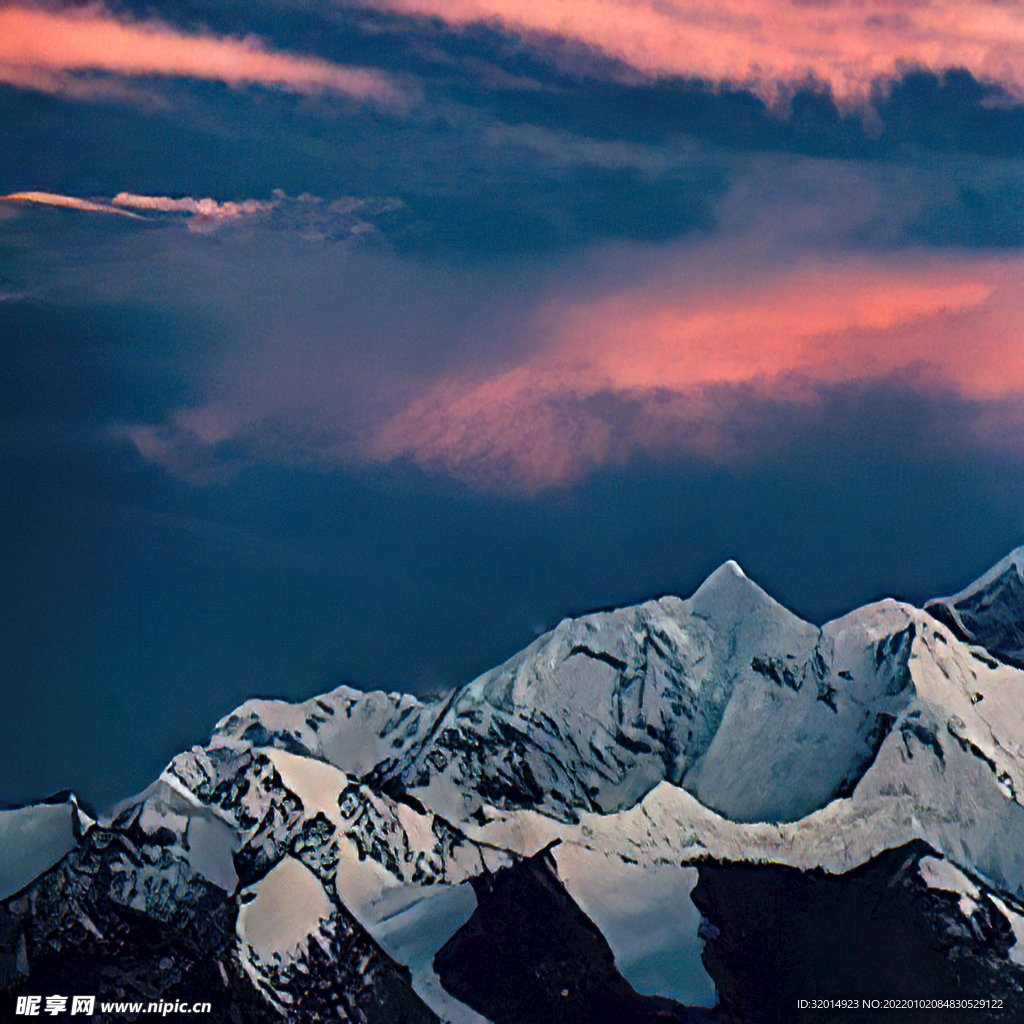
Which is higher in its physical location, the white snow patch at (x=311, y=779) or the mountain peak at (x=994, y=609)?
the mountain peak at (x=994, y=609)

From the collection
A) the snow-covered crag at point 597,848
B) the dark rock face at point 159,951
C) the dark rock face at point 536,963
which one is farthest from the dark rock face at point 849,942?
the dark rock face at point 159,951

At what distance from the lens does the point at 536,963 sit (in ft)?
418

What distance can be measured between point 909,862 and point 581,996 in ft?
97.8

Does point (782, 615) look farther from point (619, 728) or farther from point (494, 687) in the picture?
point (494, 687)

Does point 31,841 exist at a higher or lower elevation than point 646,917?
lower

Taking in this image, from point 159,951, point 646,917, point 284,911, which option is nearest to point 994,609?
point 646,917

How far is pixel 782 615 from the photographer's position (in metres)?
160

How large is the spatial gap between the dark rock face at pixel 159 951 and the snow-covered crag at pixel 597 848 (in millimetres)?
226

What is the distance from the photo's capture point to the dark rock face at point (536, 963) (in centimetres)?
12294

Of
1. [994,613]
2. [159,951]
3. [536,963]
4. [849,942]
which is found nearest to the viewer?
[536,963]

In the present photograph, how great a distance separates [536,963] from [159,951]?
30675 mm

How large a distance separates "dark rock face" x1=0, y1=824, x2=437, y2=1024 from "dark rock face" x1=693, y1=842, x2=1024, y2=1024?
1003 inches

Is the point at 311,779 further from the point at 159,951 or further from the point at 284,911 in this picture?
the point at 159,951

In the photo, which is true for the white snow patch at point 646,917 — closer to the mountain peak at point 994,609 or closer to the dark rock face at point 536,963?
the dark rock face at point 536,963
